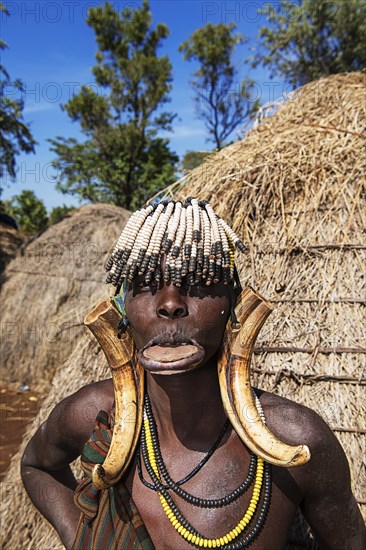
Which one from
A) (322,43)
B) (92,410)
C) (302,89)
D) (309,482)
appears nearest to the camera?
(309,482)

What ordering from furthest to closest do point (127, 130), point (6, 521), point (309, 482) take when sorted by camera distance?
point (127, 130)
point (6, 521)
point (309, 482)

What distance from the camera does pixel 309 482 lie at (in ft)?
4.99

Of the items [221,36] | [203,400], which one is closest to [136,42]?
[221,36]

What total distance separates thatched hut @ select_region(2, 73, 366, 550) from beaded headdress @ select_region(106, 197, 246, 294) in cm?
108

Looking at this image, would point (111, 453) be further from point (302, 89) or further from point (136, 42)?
point (136, 42)

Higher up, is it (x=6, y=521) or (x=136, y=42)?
(x=136, y=42)

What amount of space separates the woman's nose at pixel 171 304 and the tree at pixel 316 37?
44.1 feet

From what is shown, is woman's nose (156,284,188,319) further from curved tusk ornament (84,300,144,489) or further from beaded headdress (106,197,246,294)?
curved tusk ornament (84,300,144,489)

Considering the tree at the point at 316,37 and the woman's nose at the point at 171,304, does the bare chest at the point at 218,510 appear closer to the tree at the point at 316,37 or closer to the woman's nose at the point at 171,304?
the woman's nose at the point at 171,304

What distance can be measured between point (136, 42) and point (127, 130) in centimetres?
347

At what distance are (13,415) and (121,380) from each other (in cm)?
698

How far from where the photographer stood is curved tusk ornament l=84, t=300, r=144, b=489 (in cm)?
156

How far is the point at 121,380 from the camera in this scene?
1.63 metres

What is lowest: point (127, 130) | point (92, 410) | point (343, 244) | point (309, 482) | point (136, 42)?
point (309, 482)
